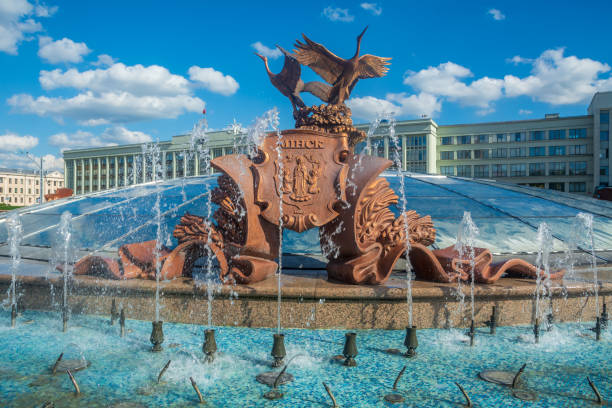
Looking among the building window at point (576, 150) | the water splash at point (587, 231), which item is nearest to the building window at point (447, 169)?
the building window at point (576, 150)

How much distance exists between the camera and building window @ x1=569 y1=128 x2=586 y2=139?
6372 cm

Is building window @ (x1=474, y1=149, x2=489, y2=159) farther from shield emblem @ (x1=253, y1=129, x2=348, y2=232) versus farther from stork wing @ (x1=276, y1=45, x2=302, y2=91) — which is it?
shield emblem @ (x1=253, y1=129, x2=348, y2=232)

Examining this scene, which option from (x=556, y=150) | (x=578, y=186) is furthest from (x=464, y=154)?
(x=578, y=186)

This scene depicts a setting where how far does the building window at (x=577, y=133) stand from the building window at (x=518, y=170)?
750 cm

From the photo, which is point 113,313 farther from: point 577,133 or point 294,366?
point 577,133

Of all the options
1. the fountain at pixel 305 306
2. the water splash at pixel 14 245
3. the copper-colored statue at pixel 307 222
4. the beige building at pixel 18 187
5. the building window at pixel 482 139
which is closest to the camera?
the fountain at pixel 305 306

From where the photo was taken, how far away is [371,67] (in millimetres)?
7617

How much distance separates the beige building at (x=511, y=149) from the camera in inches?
2422

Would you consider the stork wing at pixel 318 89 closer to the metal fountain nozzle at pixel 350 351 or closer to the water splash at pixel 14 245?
the metal fountain nozzle at pixel 350 351

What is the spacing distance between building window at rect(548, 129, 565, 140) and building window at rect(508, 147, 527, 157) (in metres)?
3.93

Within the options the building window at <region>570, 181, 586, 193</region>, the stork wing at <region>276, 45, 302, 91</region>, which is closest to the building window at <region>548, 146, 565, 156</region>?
the building window at <region>570, 181, 586, 193</region>

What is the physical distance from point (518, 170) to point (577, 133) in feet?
30.3

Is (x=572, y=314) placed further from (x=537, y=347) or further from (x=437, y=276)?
(x=437, y=276)

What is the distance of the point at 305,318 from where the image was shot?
5.05 metres
